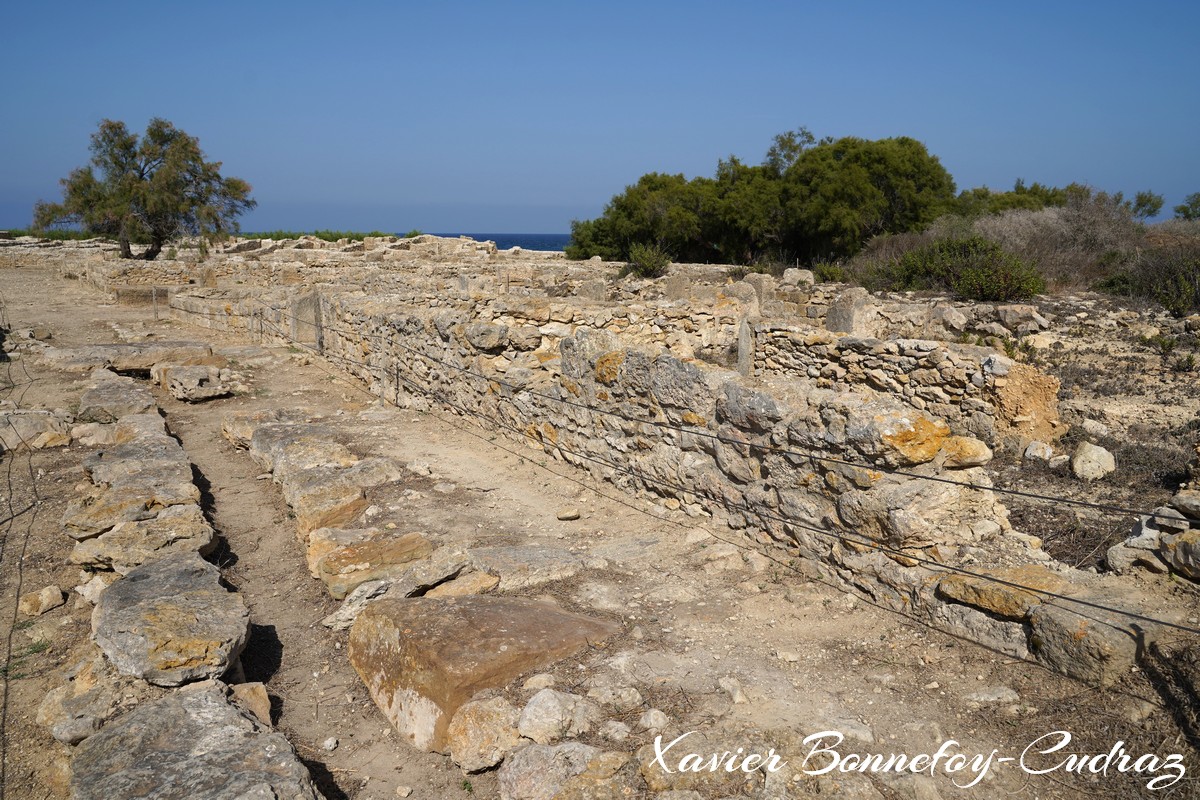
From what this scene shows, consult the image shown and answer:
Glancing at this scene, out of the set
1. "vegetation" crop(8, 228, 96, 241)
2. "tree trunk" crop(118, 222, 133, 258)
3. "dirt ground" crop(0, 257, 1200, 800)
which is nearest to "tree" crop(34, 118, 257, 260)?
"tree trunk" crop(118, 222, 133, 258)

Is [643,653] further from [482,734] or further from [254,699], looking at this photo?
[254,699]

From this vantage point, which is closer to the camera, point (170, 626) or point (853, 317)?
point (170, 626)

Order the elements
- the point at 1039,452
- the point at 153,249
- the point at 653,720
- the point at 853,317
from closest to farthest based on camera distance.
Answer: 1. the point at 653,720
2. the point at 1039,452
3. the point at 853,317
4. the point at 153,249

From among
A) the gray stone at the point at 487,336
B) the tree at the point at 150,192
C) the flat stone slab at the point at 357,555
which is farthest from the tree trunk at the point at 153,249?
the flat stone slab at the point at 357,555

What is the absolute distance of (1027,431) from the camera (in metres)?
7.78

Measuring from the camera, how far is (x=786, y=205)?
84.6 ft

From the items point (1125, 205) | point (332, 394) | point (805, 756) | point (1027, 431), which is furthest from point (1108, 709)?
point (1125, 205)

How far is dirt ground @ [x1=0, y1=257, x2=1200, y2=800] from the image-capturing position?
3.05 m

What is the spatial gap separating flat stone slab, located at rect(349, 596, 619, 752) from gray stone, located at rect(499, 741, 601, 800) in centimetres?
47

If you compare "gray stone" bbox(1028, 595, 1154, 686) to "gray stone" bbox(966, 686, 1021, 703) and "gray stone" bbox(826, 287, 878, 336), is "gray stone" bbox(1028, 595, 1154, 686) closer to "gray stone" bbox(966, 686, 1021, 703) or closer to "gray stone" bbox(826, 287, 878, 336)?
"gray stone" bbox(966, 686, 1021, 703)

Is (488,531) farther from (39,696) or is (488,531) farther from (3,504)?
(3,504)

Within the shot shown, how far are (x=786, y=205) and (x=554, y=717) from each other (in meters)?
24.7

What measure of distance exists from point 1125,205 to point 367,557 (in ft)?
84.3

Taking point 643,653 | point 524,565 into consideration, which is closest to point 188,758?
point 643,653
